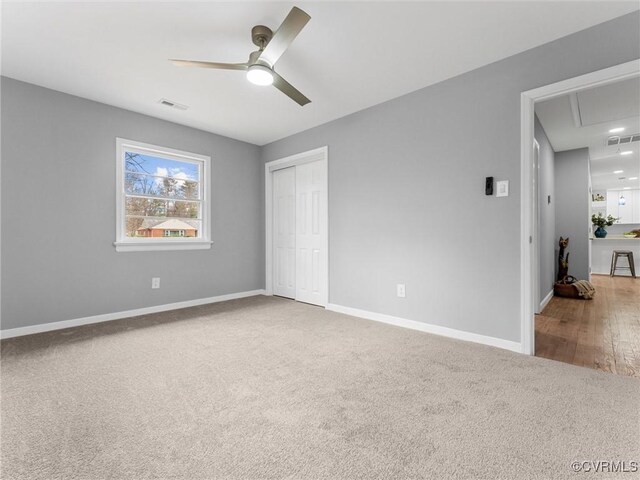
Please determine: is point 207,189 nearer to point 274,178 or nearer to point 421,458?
point 274,178

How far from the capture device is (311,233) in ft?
14.4

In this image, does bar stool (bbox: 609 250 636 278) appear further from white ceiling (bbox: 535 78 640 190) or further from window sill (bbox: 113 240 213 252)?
window sill (bbox: 113 240 213 252)

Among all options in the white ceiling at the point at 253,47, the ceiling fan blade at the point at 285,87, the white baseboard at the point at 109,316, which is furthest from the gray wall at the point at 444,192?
the white baseboard at the point at 109,316

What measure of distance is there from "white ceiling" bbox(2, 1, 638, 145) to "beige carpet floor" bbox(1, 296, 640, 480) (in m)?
2.51

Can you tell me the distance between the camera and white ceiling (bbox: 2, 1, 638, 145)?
202 centimetres

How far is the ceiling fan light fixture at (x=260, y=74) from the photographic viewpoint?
2107mm

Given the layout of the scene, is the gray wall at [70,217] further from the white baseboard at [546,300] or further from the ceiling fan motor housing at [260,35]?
the white baseboard at [546,300]

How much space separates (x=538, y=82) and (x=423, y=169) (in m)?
1.12

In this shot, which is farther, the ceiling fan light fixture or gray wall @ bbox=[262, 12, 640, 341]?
gray wall @ bbox=[262, 12, 640, 341]

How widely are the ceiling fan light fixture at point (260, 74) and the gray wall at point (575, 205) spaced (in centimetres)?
549

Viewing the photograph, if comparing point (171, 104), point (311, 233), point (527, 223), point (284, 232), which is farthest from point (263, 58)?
point (284, 232)

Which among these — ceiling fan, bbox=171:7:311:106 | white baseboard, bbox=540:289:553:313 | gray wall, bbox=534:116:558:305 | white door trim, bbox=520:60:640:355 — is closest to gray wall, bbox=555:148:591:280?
gray wall, bbox=534:116:558:305

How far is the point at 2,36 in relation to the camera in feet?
7.54

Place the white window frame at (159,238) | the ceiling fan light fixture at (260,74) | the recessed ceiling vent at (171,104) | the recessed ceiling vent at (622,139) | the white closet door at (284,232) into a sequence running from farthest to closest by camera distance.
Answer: the white closet door at (284,232), the recessed ceiling vent at (622,139), the white window frame at (159,238), the recessed ceiling vent at (171,104), the ceiling fan light fixture at (260,74)
